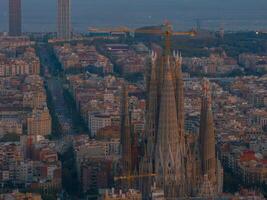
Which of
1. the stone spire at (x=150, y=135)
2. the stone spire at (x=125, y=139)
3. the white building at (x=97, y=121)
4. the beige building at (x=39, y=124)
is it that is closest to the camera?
the stone spire at (x=150, y=135)

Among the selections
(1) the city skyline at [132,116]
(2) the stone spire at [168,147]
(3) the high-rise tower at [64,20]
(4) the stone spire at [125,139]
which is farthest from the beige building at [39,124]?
(3) the high-rise tower at [64,20]

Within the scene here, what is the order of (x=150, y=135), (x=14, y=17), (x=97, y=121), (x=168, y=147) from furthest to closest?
(x=14, y=17) < (x=97, y=121) < (x=150, y=135) < (x=168, y=147)

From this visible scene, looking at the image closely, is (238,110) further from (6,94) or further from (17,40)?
(17,40)

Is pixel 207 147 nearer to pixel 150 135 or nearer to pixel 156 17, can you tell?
pixel 150 135

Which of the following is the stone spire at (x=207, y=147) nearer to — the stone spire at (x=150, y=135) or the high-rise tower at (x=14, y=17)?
the stone spire at (x=150, y=135)

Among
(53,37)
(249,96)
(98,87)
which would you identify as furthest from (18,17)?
(249,96)

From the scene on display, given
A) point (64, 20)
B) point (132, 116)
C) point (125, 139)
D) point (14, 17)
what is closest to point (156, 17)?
point (64, 20)

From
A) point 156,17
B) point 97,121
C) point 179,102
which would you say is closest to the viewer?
point 179,102

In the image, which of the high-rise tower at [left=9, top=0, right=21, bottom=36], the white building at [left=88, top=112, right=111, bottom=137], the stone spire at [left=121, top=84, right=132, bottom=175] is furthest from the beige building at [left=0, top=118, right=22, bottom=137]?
the high-rise tower at [left=9, top=0, right=21, bottom=36]
